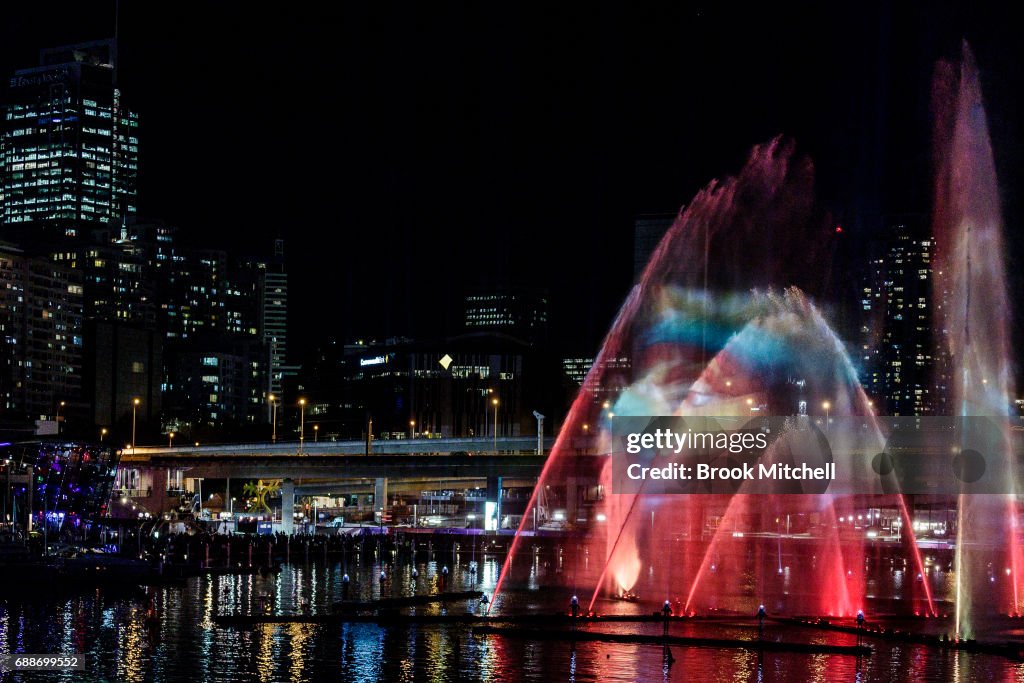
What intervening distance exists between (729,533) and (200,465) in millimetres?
56253

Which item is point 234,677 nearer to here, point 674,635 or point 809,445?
point 674,635

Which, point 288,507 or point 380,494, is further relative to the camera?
point 380,494

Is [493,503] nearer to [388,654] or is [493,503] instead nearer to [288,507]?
[288,507]

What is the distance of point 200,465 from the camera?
143m

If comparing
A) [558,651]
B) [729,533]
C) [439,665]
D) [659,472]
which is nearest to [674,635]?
[558,651]
